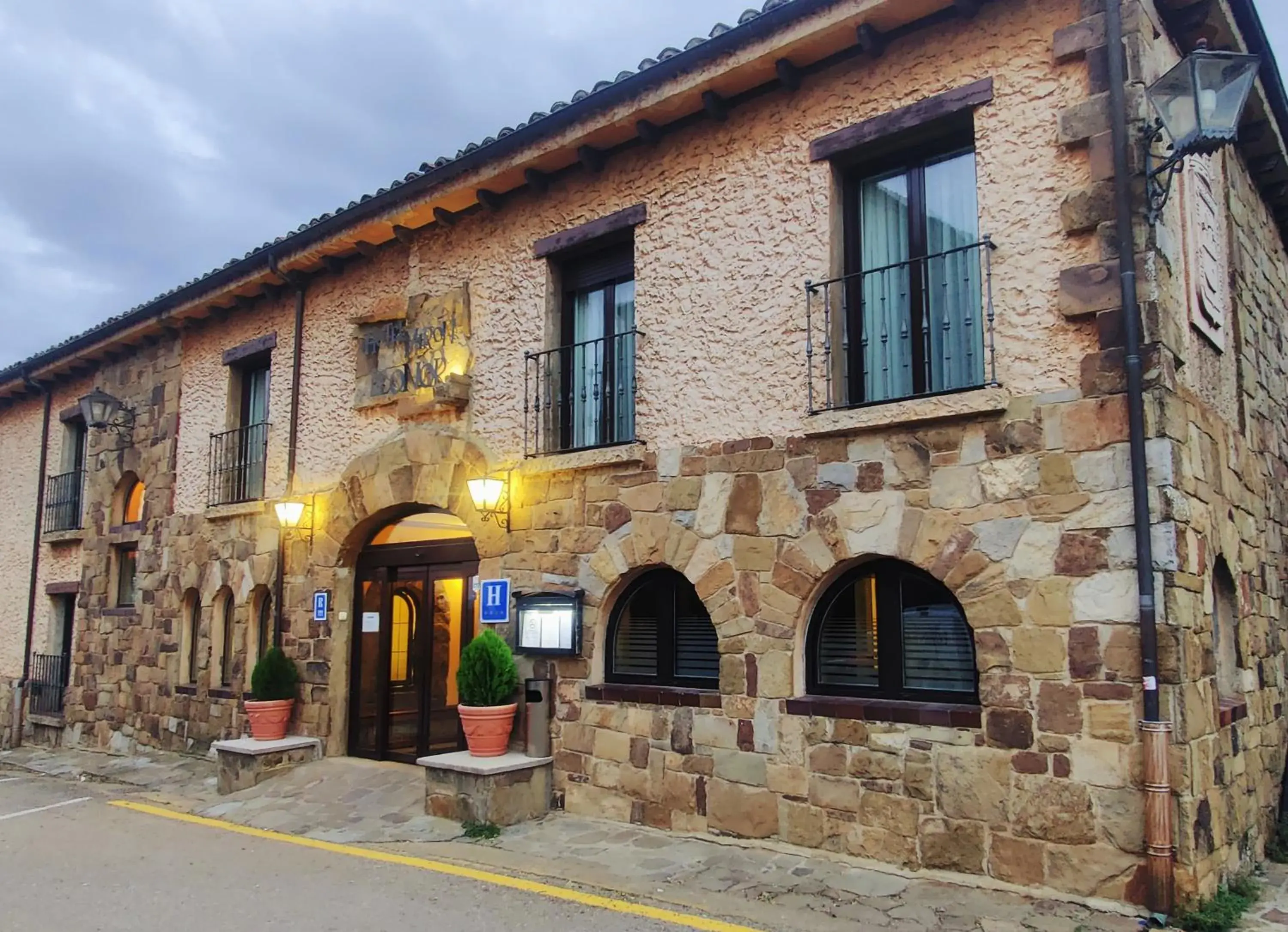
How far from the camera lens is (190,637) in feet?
41.6

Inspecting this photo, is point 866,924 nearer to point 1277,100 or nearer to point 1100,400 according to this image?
point 1100,400

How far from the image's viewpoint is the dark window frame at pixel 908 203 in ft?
22.9

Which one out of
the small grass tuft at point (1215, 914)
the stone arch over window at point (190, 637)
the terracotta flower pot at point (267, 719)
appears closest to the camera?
the small grass tuft at point (1215, 914)

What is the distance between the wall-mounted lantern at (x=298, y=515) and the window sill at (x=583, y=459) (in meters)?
3.22

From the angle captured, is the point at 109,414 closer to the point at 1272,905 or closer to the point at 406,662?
the point at 406,662

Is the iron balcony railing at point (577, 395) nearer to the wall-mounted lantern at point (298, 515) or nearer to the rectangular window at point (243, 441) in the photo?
the wall-mounted lantern at point (298, 515)

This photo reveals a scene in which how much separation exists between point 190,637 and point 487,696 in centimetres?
621

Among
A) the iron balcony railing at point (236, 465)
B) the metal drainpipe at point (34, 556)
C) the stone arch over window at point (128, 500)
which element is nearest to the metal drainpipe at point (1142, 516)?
the iron balcony railing at point (236, 465)

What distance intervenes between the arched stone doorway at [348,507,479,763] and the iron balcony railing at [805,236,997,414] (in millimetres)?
4029

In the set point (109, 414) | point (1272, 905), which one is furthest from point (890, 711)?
point (109, 414)

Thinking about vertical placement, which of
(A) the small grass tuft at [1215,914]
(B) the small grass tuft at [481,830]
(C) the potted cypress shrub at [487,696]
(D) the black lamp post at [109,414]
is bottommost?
(B) the small grass tuft at [481,830]

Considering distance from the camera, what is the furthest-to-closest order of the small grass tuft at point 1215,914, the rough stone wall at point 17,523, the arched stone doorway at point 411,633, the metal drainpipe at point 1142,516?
the rough stone wall at point 17,523 → the arched stone doorway at point 411,633 → the metal drainpipe at point 1142,516 → the small grass tuft at point 1215,914

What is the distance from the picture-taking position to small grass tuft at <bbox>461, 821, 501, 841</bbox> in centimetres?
755

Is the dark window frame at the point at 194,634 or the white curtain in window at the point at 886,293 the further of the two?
the dark window frame at the point at 194,634
